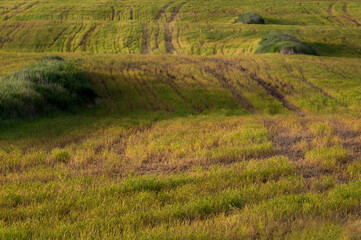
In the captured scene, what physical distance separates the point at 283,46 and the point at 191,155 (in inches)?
936

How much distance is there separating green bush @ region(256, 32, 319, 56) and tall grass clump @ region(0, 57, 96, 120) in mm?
18767

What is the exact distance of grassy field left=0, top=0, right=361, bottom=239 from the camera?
4352 millimetres

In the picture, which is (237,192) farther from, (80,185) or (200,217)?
(80,185)

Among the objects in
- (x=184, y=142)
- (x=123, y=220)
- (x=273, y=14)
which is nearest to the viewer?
(x=123, y=220)

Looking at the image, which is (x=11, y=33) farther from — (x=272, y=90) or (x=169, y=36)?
(x=272, y=90)

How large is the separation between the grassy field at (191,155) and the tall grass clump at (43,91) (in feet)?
1.61

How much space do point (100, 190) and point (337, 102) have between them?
1439 centimetres

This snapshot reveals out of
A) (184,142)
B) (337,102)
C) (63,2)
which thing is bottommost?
(337,102)

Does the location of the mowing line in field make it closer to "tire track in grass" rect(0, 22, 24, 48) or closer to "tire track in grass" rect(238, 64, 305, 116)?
"tire track in grass" rect(238, 64, 305, 116)

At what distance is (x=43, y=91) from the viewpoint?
12.4m

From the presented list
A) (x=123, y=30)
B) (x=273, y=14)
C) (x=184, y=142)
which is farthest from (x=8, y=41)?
(x=273, y=14)

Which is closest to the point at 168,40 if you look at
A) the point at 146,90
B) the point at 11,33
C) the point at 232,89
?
the point at 11,33

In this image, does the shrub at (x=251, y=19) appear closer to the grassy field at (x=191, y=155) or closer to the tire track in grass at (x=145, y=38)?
the tire track in grass at (x=145, y=38)

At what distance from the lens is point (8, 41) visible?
35.6 metres
